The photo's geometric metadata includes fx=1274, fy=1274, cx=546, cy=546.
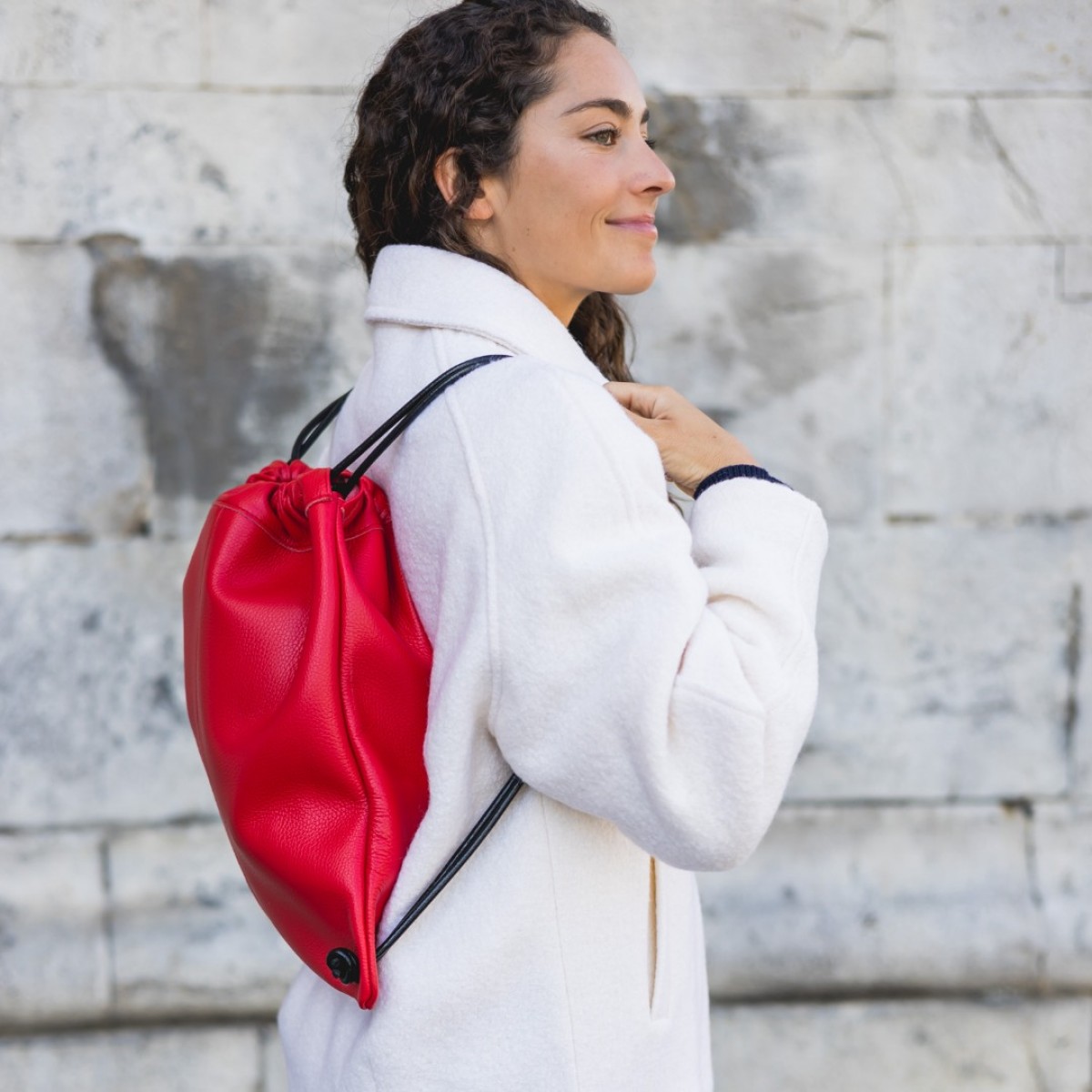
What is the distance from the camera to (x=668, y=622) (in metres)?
1.13

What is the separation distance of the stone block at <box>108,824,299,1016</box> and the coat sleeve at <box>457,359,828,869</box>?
6.47ft

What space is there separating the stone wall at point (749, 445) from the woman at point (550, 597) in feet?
4.95

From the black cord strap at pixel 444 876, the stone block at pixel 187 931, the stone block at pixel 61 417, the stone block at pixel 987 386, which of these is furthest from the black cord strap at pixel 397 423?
the stone block at pixel 987 386

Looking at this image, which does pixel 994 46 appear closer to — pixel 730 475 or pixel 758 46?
pixel 758 46

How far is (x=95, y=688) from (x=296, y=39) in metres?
1.56

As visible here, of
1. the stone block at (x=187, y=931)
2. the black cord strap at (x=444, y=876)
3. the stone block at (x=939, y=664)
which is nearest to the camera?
the black cord strap at (x=444, y=876)

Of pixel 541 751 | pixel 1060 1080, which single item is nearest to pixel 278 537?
pixel 541 751

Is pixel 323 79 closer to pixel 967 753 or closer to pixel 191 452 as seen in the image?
pixel 191 452

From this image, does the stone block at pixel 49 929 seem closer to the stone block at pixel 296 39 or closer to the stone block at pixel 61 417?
the stone block at pixel 61 417

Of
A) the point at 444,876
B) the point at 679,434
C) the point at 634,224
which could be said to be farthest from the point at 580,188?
the point at 444,876

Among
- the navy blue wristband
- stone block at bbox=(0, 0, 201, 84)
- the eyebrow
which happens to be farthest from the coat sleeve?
stone block at bbox=(0, 0, 201, 84)

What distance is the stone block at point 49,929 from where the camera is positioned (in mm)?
2922

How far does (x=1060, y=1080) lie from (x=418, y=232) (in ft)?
8.95

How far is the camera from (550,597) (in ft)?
3.78
